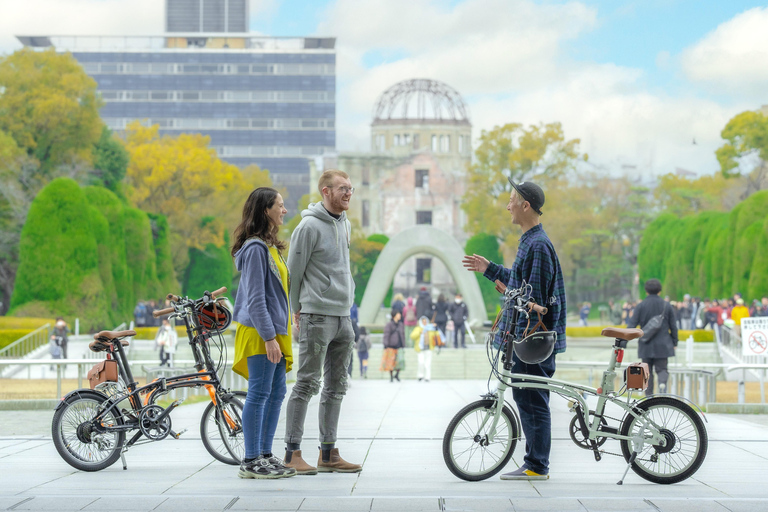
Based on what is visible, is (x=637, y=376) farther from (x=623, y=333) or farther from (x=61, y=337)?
(x=61, y=337)

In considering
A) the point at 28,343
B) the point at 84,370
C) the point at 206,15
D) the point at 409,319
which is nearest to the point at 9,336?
the point at 28,343

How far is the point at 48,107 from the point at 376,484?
34640 mm

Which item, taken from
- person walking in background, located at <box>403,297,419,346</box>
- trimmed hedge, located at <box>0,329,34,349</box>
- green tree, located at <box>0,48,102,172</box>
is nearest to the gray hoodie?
trimmed hedge, located at <box>0,329,34,349</box>

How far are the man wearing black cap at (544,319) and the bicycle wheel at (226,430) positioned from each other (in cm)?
182

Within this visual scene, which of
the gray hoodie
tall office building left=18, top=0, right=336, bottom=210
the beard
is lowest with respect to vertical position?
the gray hoodie

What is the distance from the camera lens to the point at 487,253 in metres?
60.7

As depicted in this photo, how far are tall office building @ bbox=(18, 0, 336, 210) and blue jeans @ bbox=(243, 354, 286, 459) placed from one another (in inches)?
3789

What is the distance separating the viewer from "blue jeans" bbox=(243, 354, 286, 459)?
5.93 meters

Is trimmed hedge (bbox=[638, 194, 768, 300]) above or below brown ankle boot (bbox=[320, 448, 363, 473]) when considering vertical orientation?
above

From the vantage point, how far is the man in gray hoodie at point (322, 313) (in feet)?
19.9

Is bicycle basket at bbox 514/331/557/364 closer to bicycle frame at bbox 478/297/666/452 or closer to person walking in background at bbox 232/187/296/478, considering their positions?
bicycle frame at bbox 478/297/666/452

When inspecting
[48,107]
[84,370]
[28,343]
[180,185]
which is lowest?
[28,343]

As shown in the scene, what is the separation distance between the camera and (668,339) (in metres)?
11.4

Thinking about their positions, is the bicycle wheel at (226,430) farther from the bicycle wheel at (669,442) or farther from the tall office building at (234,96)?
the tall office building at (234,96)
